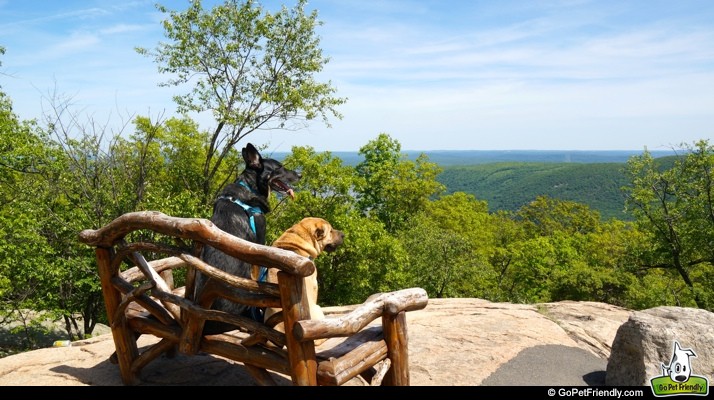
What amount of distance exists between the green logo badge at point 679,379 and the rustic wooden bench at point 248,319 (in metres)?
2.53

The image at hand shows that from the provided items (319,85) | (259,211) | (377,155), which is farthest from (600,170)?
(259,211)

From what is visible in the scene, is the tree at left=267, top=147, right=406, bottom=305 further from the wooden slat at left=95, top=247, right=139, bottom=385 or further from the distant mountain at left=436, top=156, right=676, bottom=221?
the distant mountain at left=436, top=156, right=676, bottom=221

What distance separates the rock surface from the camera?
555 centimetres

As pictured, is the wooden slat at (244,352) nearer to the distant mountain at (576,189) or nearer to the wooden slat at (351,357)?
the wooden slat at (351,357)

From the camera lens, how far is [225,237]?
4.11 meters

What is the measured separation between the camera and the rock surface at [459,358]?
18.2 feet

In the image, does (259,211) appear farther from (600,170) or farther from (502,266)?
(600,170)

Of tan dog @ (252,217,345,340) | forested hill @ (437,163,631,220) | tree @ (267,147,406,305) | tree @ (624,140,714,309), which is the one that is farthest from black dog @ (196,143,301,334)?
forested hill @ (437,163,631,220)

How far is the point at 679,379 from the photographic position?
5219 mm

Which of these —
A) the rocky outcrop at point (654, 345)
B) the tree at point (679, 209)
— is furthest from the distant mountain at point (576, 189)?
the rocky outcrop at point (654, 345)

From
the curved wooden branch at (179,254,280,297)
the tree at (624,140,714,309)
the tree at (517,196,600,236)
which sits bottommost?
the tree at (517,196,600,236)

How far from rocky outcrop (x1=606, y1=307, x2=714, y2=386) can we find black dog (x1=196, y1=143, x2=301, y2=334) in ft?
13.2

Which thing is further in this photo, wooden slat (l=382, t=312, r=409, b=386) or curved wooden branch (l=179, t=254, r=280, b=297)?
wooden slat (l=382, t=312, r=409, b=386)

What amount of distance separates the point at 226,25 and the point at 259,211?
16037 mm
